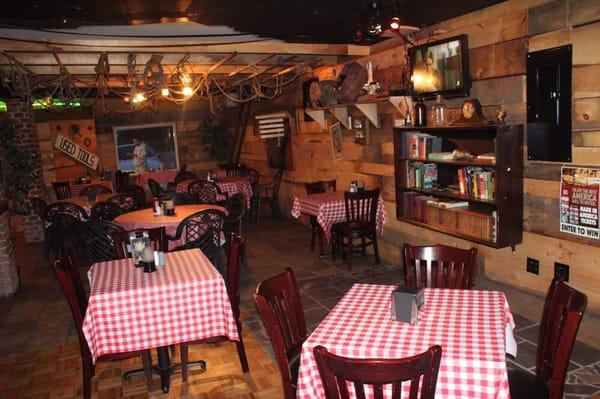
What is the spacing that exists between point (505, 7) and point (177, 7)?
8.31 feet

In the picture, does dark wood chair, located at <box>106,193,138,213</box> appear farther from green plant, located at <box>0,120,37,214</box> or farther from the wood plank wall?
the wood plank wall

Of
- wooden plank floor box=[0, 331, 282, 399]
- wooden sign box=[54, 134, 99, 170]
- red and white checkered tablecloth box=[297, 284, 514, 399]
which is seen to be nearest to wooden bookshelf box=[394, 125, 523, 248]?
red and white checkered tablecloth box=[297, 284, 514, 399]

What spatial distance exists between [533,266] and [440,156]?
120 centimetres

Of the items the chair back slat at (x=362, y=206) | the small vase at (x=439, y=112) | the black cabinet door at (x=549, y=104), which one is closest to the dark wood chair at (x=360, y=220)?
the chair back slat at (x=362, y=206)

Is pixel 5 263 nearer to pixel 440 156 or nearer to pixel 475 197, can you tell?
pixel 440 156

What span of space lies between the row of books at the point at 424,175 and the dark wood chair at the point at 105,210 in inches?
138

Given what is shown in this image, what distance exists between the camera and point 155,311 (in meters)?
2.87

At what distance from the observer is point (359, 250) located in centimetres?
636

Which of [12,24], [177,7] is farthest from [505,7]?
[12,24]

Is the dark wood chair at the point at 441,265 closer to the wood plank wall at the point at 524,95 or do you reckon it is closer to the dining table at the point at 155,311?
the dining table at the point at 155,311

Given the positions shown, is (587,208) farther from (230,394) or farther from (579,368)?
(230,394)

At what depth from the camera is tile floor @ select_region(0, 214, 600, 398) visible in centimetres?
337

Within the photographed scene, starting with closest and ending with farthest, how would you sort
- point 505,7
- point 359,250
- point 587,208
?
point 587,208, point 505,7, point 359,250

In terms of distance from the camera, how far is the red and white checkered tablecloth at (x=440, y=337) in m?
1.87
